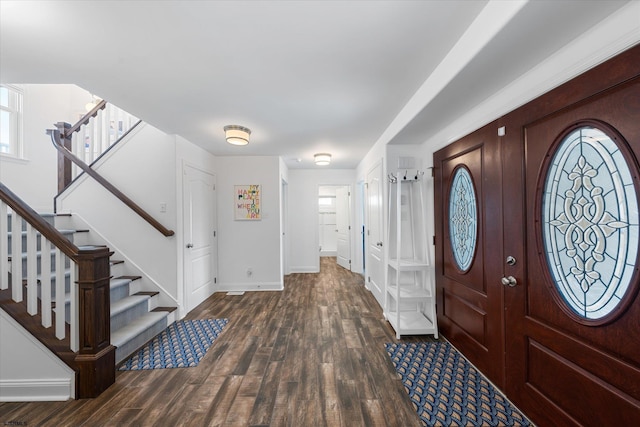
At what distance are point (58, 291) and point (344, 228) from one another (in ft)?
17.2

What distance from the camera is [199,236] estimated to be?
4.10 m

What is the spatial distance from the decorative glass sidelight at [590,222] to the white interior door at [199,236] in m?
3.83

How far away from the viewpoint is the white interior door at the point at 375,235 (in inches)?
152

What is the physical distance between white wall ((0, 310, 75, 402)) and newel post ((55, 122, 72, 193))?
7.40 feet

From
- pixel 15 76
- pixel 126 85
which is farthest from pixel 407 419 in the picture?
pixel 15 76

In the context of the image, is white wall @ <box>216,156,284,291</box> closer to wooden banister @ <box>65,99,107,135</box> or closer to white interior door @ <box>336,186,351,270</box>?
wooden banister @ <box>65,99,107,135</box>

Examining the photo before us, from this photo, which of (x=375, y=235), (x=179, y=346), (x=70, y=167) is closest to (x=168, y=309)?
(x=179, y=346)

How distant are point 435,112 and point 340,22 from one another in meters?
1.22

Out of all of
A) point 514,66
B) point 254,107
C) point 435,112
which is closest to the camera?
point 514,66

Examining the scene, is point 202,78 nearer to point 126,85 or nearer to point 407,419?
point 126,85

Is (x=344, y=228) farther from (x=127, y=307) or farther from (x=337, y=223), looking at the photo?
(x=127, y=307)

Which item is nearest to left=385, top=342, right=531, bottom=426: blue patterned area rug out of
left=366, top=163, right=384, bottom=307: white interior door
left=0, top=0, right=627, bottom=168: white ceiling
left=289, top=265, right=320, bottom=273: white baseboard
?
left=366, top=163, right=384, bottom=307: white interior door

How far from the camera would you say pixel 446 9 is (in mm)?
1400

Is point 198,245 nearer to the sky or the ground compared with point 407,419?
nearer to the sky
